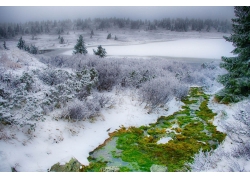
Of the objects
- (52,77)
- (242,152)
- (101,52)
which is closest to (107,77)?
(52,77)

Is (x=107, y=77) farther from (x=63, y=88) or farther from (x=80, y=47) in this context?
(x=80, y=47)

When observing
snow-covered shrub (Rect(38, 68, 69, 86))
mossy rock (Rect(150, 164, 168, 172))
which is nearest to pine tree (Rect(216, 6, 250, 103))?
mossy rock (Rect(150, 164, 168, 172))

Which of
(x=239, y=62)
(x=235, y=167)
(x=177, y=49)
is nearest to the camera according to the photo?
(x=235, y=167)

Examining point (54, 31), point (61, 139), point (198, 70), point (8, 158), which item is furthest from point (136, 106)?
point (198, 70)

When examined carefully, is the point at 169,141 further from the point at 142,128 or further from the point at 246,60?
the point at 246,60

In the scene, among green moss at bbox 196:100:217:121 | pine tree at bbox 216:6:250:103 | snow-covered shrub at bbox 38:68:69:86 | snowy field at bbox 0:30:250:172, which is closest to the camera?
snowy field at bbox 0:30:250:172

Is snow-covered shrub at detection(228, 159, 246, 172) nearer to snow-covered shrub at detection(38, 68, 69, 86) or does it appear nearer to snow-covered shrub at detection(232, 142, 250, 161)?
snow-covered shrub at detection(232, 142, 250, 161)

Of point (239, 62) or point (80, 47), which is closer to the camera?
point (239, 62)
